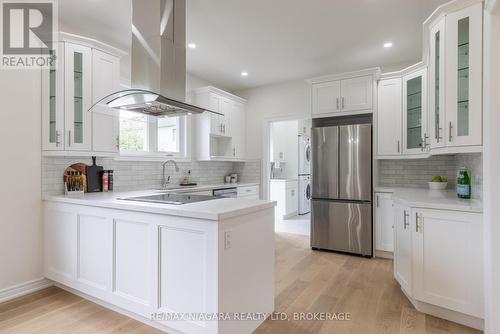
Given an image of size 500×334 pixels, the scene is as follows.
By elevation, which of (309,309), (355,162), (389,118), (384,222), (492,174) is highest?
(389,118)

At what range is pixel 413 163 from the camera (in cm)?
387

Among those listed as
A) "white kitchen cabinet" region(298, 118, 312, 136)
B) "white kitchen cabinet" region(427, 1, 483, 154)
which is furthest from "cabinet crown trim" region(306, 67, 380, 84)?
"white kitchen cabinet" region(298, 118, 312, 136)

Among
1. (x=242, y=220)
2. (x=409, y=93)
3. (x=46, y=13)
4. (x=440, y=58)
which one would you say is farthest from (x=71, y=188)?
(x=409, y=93)

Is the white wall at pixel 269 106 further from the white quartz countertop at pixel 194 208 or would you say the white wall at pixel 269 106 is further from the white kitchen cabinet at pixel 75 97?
the white quartz countertop at pixel 194 208

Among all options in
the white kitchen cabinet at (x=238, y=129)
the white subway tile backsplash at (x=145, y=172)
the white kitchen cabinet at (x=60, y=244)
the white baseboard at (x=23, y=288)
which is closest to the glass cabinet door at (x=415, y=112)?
the white subway tile backsplash at (x=145, y=172)

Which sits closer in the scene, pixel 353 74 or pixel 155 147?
pixel 353 74

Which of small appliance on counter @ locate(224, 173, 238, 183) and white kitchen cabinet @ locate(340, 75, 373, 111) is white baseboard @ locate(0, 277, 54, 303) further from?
white kitchen cabinet @ locate(340, 75, 373, 111)

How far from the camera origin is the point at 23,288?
2609 millimetres

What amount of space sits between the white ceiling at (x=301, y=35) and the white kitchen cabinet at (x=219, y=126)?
43cm

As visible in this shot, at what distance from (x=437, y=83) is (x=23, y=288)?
4382 millimetres

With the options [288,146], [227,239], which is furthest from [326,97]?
[288,146]

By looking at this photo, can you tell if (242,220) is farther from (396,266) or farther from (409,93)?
(409,93)

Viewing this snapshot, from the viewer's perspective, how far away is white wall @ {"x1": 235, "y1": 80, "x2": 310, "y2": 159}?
4.89 metres

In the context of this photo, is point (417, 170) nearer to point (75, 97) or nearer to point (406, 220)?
point (406, 220)
